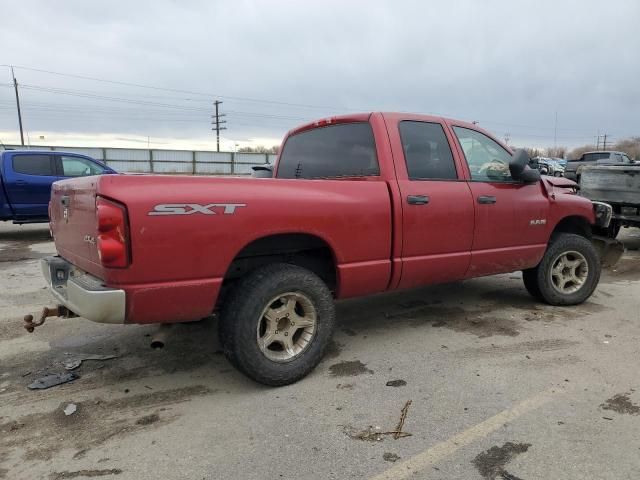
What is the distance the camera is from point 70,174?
35.0ft

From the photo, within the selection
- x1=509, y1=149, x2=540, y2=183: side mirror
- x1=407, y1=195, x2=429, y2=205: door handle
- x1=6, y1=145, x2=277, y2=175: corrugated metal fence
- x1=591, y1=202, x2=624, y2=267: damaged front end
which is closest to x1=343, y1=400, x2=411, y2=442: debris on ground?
x1=407, y1=195, x2=429, y2=205: door handle

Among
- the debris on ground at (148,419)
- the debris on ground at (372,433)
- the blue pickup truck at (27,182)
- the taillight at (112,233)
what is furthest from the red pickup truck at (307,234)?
the blue pickup truck at (27,182)

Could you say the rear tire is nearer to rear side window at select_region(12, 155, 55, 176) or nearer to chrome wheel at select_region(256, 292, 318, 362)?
chrome wheel at select_region(256, 292, 318, 362)

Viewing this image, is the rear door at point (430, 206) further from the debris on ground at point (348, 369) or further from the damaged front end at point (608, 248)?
the damaged front end at point (608, 248)

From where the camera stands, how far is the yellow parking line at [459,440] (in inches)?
97.1

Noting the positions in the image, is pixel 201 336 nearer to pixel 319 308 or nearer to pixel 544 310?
pixel 319 308

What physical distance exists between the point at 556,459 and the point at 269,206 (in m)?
2.20

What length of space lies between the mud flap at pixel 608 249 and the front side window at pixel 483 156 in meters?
2.19

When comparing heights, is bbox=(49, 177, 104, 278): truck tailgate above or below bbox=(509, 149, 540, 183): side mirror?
below

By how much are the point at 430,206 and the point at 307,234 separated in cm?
115

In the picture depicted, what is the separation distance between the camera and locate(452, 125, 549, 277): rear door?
441cm

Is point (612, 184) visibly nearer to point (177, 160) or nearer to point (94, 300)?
point (94, 300)

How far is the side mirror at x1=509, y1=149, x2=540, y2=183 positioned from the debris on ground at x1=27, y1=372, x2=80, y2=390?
13.3 feet

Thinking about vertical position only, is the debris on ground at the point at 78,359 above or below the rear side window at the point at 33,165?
below
